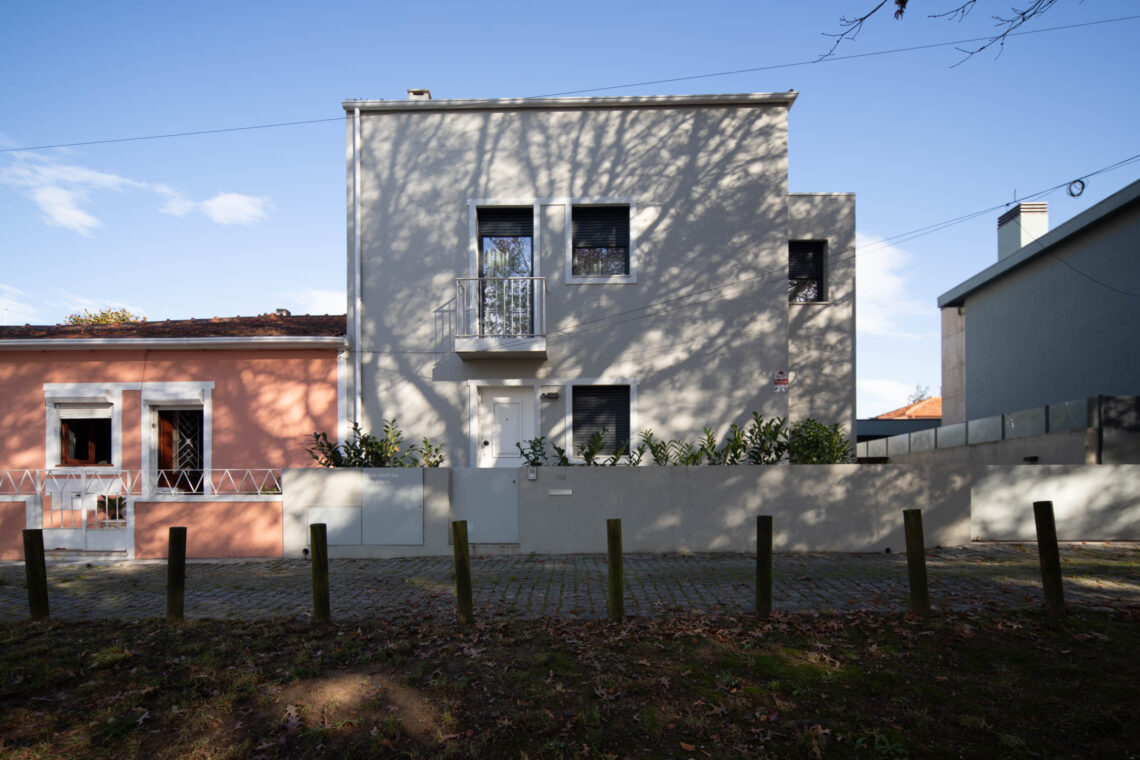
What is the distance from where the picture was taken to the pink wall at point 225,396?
1446 centimetres

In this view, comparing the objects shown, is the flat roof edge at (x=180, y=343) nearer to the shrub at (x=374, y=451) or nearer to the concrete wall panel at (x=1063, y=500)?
the shrub at (x=374, y=451)

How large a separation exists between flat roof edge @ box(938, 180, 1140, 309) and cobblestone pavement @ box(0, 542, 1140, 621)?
8.99 m

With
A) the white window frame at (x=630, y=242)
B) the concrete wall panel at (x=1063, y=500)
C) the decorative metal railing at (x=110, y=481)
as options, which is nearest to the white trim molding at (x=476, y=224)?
the white window frame at (x=630, y=242)

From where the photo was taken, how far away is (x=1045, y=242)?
20375 mm

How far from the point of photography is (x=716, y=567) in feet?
35.4

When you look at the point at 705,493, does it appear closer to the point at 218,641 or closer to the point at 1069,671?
the point at 1069,671

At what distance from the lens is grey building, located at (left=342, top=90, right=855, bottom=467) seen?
14797 millimetres

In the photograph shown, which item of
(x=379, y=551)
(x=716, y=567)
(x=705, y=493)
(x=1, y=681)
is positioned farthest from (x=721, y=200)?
(x=1, y=681)

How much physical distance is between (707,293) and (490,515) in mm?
5982

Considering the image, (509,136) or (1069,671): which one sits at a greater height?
(509,136)

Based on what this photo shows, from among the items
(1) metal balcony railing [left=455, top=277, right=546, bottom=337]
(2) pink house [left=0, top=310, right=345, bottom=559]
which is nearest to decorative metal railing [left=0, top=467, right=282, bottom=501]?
(2) pink house [left=0, top=310, right=345, bottom=559]

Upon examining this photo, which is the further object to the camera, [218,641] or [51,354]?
[51,354]

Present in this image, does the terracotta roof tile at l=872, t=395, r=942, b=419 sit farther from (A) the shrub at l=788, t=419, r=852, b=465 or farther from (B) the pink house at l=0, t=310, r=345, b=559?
(B) the pink house at l=0, t=310, r=345, b=559

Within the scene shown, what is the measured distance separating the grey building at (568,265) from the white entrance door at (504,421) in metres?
0.03
